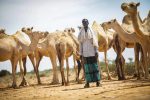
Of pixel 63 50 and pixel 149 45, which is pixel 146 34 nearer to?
pixel 149 45

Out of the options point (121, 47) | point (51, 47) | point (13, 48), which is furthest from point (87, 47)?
point (13, 48)

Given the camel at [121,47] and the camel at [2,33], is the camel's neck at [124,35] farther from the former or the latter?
A: the camel at [2,33]

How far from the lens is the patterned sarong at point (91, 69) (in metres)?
10.7

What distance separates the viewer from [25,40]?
52.1 ft

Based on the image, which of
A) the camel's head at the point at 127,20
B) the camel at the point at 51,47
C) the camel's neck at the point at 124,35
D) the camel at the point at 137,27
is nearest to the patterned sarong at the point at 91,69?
the camel at the point at 137,27

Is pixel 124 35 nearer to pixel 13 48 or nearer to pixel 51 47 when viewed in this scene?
pixel 51 47

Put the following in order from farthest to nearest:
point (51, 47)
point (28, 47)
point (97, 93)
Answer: point (28, 47)
point (51, 47)
point (97, 93)

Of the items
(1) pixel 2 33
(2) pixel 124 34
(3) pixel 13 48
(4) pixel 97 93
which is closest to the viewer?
(4) pixel 97 93

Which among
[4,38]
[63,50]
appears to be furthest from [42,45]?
[63,50]

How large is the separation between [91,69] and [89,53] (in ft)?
1.86

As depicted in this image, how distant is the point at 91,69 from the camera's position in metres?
10.8

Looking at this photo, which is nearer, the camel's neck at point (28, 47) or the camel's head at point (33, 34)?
the camel's neck at point (28, 47)

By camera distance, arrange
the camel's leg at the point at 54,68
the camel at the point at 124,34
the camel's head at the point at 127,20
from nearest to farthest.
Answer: the camel at the point at 124,34, the camel's head at the point at 127,20, the camel's leg at the point at 54,68

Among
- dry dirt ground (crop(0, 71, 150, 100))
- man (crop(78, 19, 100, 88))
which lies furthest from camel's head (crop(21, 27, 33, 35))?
dry dirt ground (crop(0, 71, 150, 100))
